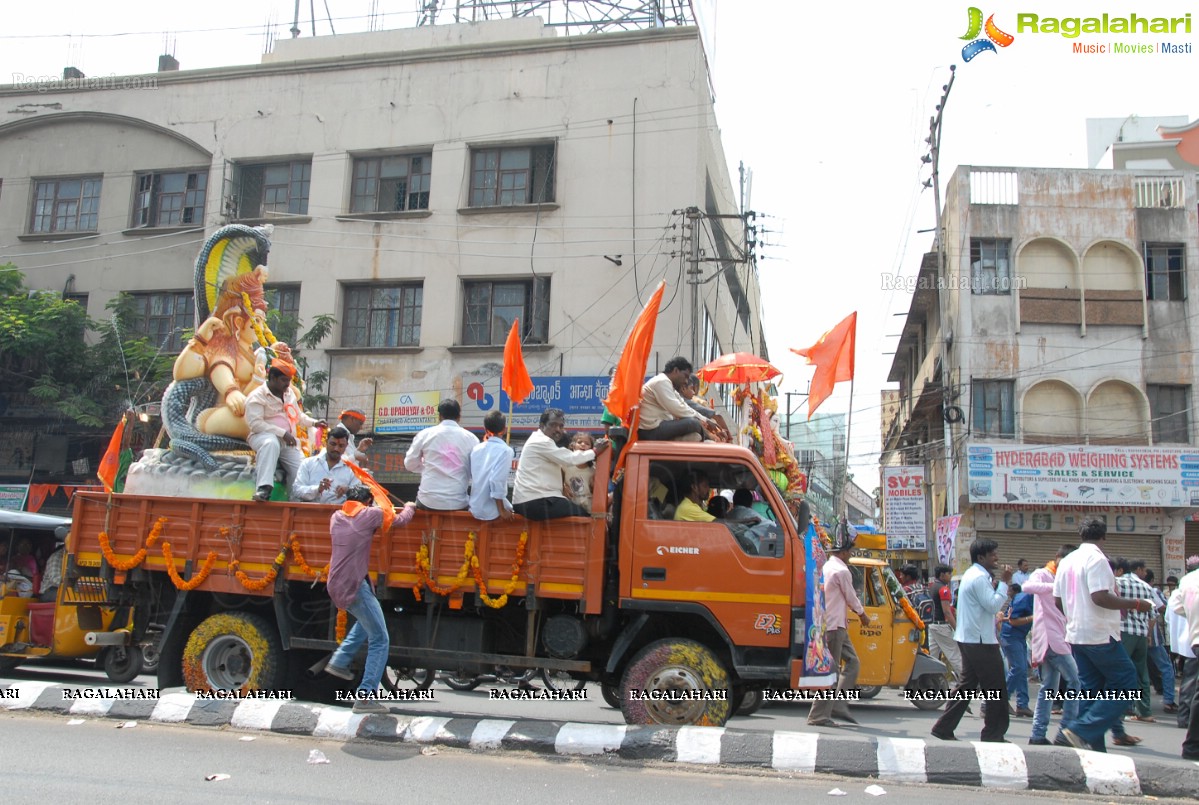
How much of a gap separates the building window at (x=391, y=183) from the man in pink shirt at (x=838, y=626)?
49.1 feet

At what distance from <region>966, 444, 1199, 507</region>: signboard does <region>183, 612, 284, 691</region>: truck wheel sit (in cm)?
1918

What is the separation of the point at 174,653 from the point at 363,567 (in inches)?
91.0

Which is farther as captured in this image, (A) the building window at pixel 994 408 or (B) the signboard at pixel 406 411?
(A) the building window at pixel 994 408

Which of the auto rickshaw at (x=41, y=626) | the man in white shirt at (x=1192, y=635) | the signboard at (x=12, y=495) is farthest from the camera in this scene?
the signboard at (x=12, y=495)

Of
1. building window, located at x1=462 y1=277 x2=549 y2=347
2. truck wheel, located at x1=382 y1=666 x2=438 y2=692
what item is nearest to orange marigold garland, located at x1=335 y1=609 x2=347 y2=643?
truck wheel, located at x1=382 y1=666 x2=438 y2=692

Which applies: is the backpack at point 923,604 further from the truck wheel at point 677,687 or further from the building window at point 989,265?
the building window at point 989,265

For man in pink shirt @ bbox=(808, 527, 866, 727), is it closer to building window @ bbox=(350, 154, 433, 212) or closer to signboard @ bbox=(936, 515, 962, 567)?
signboard @ bbox=(936, 515, 962, 567)

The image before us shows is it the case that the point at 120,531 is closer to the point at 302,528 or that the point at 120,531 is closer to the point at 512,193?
the point at 302,528

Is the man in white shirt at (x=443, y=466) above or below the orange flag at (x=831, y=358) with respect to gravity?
below

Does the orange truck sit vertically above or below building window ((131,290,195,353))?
below

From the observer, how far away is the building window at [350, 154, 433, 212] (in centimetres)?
2141

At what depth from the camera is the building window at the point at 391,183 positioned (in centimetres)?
2141

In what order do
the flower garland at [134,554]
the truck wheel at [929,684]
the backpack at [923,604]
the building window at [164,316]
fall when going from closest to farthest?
the flower garland at [134,554], the truck wheel at [929,684], the backpack at [923,604], the building window at [164,316]

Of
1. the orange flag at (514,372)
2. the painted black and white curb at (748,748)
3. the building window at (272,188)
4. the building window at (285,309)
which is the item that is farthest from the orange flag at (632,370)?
the building window at (272,188)
